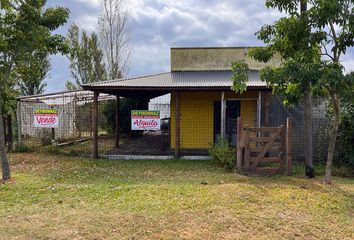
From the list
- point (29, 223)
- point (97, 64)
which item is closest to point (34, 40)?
point (29, 223)

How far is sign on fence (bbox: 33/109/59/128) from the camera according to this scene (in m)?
14.5

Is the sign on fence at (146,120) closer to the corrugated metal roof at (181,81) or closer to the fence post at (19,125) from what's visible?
the corrugated metal roof at (181,81)

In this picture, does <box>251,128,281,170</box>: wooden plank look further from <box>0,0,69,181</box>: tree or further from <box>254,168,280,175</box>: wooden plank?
<box>0,0,69,181</box>: tree

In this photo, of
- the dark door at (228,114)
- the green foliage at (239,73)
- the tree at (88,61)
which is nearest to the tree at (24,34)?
the green foliage at (239,73)

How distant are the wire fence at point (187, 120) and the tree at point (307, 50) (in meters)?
3.69

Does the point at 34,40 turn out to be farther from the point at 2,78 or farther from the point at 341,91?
the point at 341,91

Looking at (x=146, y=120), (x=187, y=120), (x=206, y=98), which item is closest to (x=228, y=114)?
(x=206, y=98)

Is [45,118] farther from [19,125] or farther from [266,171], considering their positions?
[266,171]

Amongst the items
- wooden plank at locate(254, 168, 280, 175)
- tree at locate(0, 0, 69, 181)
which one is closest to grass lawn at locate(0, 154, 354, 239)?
wooden plank at locate(254, 168, 280, 175)

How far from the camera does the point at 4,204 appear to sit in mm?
6820

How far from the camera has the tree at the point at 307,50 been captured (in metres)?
7.75

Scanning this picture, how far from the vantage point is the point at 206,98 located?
1507cm

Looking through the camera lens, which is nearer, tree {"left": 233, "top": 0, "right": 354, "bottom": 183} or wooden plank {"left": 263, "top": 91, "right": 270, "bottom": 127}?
tree {"left": 233, "top": 0, "right": 354, "bottom": 183}

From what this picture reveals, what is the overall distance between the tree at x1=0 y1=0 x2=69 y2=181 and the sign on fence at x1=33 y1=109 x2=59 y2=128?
5.22 metres
